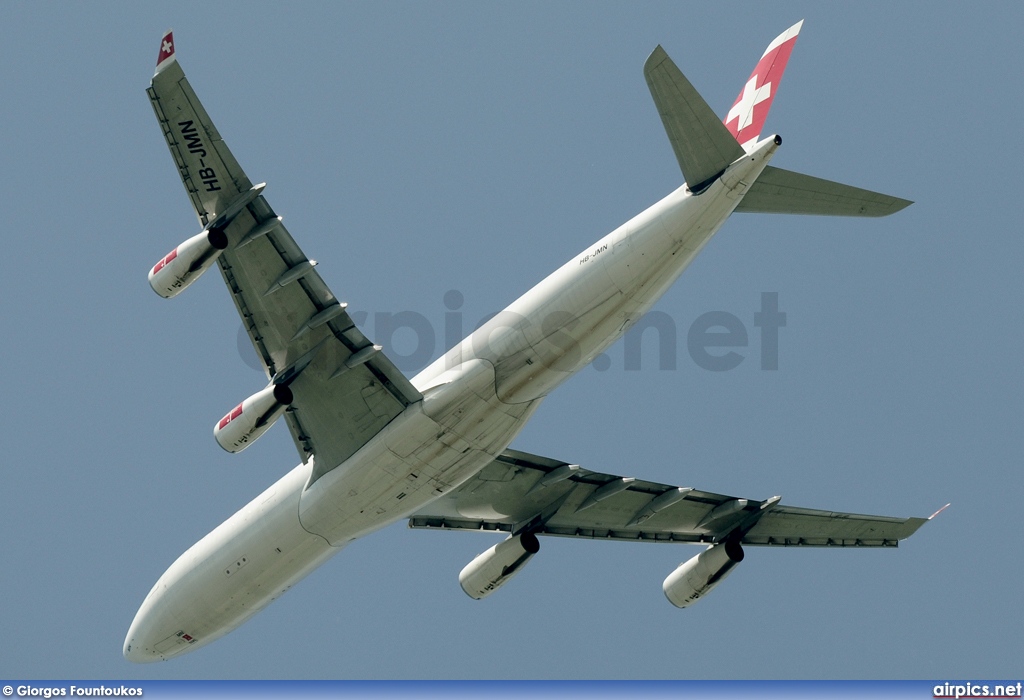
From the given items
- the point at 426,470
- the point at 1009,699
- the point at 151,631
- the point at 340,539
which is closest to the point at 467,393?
the point at 426,470

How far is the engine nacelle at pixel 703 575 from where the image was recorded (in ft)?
126

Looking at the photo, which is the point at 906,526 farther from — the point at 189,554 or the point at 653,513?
the point at 189,554

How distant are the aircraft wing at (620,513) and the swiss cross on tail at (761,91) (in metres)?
11.1

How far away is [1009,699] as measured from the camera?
107 feet

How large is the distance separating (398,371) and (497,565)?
865 centimetres

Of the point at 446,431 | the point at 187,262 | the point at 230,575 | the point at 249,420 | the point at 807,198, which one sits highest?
the point at 187,262

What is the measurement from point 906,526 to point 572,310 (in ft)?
50.1

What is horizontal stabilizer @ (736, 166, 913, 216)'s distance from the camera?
2836 cm

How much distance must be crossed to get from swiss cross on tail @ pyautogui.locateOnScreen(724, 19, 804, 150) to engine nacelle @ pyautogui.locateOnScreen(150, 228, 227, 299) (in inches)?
458

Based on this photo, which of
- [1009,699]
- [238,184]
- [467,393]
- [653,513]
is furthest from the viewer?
[653,513]

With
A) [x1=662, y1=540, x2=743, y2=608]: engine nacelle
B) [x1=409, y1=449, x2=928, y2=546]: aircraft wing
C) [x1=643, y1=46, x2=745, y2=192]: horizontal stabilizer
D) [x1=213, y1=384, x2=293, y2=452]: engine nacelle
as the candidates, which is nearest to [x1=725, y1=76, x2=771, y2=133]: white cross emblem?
[x1=643, y1=46, x2=745, y2=192]: horizontal stabilizer

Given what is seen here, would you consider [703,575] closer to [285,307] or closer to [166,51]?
[285,307]

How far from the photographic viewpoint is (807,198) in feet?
94.9

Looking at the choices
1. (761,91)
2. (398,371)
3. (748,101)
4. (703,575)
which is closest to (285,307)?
(398,371)
